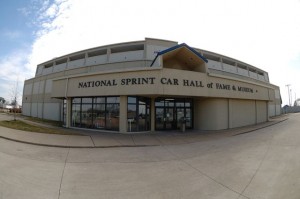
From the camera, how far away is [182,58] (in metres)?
18.7

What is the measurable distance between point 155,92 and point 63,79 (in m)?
9.89

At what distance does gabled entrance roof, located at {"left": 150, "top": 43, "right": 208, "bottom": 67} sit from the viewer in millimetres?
16758

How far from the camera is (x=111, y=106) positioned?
16781 mm

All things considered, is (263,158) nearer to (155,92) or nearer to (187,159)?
(187,159)

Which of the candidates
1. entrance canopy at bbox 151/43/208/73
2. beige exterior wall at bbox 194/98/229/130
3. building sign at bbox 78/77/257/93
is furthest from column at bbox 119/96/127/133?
beige exterior wall at bbox 194/98/229/130

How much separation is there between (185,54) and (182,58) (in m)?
0.86

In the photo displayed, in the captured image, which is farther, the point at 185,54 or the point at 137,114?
the point at 185,54

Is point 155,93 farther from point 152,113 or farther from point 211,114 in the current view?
point 211,114

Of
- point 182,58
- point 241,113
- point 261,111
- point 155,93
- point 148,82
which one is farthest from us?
point 261,111

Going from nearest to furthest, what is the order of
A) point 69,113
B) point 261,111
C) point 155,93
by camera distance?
point 155,93
point 69,113
point 261,111

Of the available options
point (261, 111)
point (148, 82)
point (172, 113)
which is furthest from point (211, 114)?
point (261, 111)

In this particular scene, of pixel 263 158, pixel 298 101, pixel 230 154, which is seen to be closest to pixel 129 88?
pixel 230 154

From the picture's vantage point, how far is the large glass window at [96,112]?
654 inches

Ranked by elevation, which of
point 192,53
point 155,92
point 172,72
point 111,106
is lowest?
point 111,106
